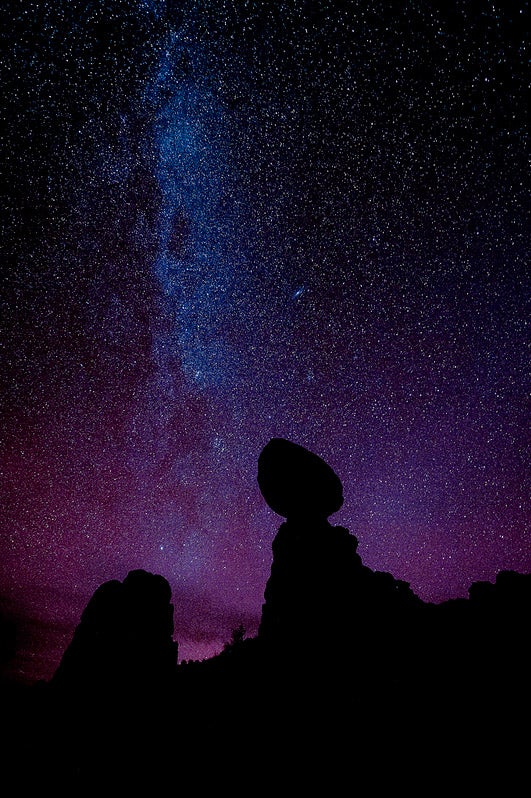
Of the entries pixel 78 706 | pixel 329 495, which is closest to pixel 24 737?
pixel 78 706

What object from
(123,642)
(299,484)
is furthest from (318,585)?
(123,642)

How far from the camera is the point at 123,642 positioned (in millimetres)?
19844

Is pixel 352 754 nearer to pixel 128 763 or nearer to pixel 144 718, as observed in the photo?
pixel 128 763

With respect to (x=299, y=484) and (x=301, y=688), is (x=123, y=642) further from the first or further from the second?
(x=299, y=484)

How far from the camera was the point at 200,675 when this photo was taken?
728 inches

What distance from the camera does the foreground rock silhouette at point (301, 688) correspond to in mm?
8445

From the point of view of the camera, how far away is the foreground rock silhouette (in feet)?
27.7

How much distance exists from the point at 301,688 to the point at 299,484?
9.02 metres

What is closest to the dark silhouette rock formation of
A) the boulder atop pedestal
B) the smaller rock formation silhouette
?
the boulder atop pedestal

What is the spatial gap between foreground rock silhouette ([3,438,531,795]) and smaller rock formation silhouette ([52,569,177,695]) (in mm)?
74

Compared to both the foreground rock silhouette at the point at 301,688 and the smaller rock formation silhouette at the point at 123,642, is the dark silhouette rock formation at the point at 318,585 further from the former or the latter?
the smaller rock formation silhouette at the point at 123,642

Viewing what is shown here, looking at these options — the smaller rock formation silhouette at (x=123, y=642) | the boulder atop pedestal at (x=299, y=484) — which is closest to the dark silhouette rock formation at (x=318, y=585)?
the boulder atop pedestal at (x=299, y=484)

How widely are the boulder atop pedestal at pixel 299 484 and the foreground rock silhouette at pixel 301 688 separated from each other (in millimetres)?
81

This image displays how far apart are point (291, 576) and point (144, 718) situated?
9.30 meters
